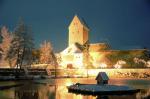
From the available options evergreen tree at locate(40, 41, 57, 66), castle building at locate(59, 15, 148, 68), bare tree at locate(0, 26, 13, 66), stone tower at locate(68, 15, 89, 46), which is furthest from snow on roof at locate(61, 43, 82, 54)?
bare tree at locate(0, 26, 13, 66)

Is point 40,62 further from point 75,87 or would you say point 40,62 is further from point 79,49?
point 75,87

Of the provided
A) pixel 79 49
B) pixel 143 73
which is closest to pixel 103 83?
pixel 143 73

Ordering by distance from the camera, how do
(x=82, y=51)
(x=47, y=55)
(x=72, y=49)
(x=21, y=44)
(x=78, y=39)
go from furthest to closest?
(x=78, y=39) < (x=72, y=49) < (x=82, y=51) < (x=47, y=55) < (x=21, y=44)

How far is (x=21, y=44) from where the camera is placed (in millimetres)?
78500

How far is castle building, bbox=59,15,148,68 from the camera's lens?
12319cm

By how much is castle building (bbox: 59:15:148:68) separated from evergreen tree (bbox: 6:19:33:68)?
35.5 metres

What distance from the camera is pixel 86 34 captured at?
471ft

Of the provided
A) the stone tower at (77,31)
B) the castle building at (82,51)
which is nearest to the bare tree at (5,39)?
the castle building at (82,51)

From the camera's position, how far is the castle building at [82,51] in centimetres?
12319

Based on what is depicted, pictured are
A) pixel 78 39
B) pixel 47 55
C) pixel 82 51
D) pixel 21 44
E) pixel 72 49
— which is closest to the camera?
pixel 21 44

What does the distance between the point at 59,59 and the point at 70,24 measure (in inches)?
948

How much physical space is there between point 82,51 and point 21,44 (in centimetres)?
5113

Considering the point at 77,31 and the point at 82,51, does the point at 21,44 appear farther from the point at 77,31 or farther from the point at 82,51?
the point at 77,31

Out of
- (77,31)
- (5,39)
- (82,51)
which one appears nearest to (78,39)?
(77,31)
